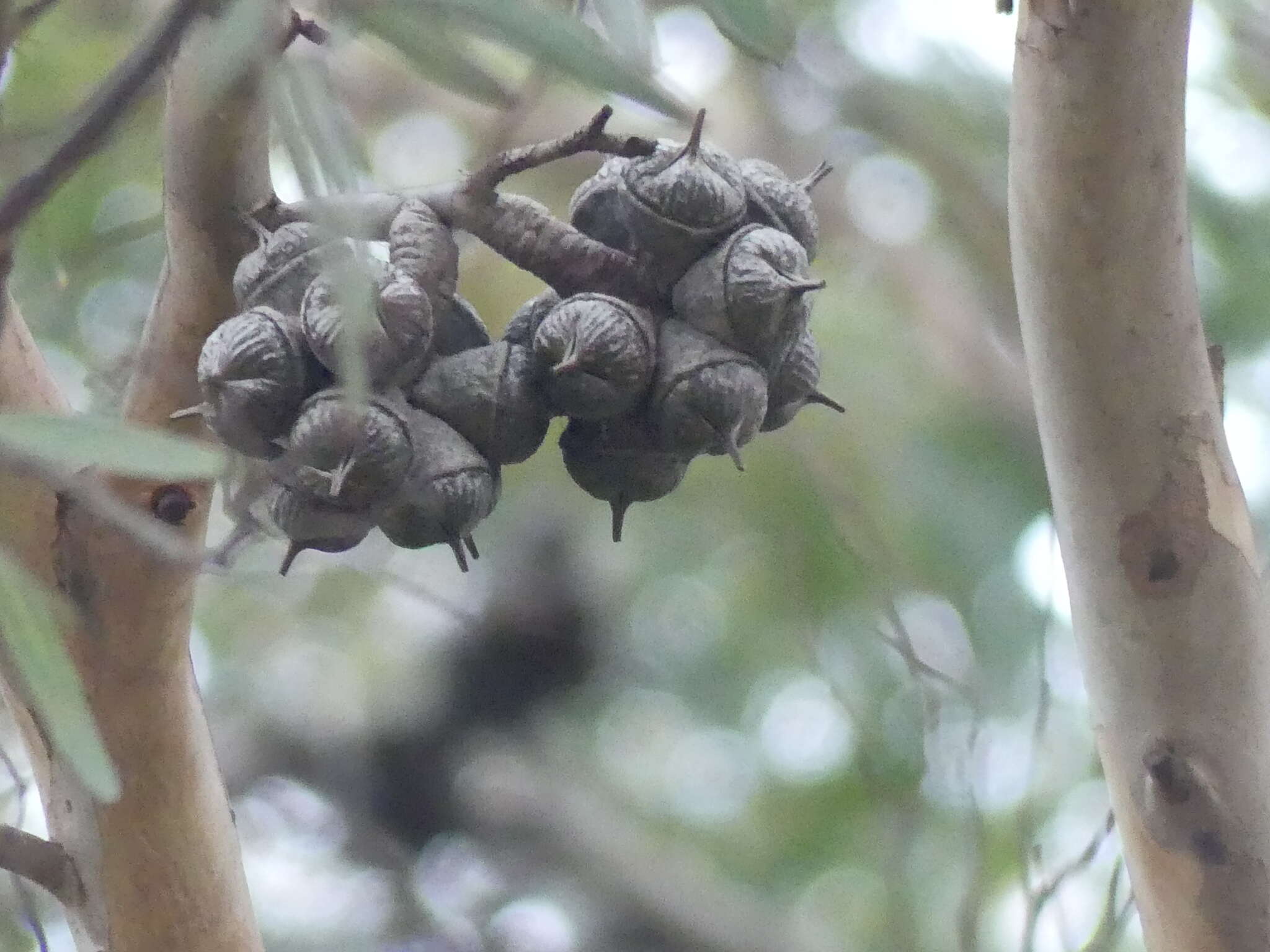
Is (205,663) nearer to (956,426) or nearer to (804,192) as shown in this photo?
(956,426)

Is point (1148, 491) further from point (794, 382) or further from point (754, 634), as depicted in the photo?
point (754, 634)

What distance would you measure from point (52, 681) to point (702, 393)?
1.07ft

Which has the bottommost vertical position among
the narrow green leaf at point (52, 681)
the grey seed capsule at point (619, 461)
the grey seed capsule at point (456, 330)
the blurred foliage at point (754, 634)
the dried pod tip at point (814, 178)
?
the narrow green leaf at point (52, 681)

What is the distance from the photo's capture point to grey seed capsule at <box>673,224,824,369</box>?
0.69 m

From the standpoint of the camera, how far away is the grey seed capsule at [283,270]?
671mm

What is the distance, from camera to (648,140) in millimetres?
696

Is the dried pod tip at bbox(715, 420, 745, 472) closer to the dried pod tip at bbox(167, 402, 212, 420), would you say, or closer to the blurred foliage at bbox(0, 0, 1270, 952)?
the dried pod tip at bbox(167, 402, 212, 420)

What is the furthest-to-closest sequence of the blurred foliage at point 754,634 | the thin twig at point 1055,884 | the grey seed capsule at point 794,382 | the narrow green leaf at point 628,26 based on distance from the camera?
1. the blurred foliage at point 754,634
2. the thin twig at point 1055,884
3. the grey seed capsule at point 794,382
4. the narrow green leaf at point 628,26

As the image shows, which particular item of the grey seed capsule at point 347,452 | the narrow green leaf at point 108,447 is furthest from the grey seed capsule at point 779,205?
the narrow green leaf at point 108,447

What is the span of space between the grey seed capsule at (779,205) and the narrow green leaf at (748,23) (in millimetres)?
223

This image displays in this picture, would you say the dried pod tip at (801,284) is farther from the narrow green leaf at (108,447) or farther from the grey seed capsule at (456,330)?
the narrow green leaf at (108,447)

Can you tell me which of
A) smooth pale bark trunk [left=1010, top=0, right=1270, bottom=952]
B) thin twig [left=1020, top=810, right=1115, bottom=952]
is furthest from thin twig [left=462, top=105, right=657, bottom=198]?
thin twig [left=1020, top=810, right=1115, bottom=952]

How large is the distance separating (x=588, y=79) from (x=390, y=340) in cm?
23

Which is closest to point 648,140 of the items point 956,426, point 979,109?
point 979,109
